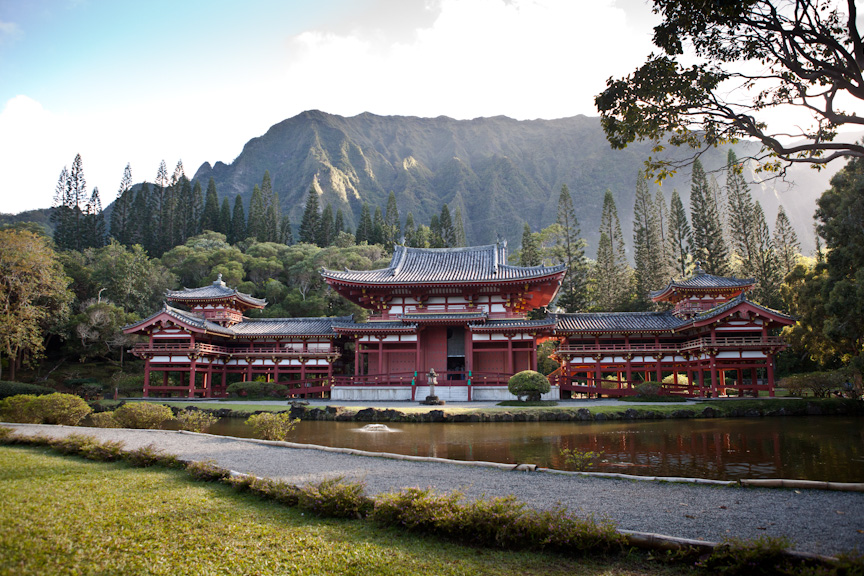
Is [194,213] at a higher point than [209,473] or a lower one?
higher

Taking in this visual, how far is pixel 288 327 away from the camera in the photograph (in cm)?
3228

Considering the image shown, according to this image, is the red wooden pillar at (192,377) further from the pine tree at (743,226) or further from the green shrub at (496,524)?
the pine tree at (743,226)

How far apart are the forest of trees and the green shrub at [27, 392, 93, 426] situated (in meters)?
16.8

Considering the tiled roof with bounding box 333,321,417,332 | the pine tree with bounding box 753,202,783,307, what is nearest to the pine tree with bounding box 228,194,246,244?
the tiled roof with bounding box 333,321,417,332

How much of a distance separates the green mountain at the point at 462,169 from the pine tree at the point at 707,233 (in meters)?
67.7

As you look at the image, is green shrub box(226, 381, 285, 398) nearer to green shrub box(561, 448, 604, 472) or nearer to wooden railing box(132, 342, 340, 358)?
wooden railing box(132, 342, 340, 358)

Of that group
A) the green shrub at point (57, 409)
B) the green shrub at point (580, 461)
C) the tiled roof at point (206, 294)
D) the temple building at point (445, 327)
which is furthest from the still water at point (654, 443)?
the tiled roof at point (206, 294)

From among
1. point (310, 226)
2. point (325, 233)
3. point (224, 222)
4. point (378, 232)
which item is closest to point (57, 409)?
point (325, 233)

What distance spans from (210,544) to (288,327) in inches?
1123

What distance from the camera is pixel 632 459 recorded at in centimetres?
1046

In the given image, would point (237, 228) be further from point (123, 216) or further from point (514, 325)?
point (514, 325)

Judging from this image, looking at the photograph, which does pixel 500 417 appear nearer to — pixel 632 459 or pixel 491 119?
pixel 632 459

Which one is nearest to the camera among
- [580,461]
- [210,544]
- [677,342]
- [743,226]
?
[210,544]

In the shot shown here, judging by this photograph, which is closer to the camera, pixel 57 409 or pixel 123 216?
pixel 57 409
